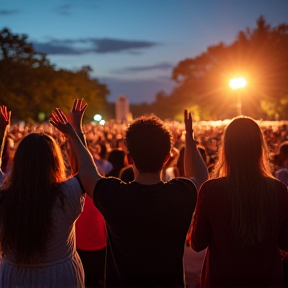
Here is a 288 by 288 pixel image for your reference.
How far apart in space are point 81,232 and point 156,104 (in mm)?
81686

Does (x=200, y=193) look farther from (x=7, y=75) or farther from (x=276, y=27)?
(x=276, y=27)

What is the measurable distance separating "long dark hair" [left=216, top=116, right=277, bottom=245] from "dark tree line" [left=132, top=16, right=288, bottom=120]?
30.7 m

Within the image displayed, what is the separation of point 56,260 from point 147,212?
1.98 feet

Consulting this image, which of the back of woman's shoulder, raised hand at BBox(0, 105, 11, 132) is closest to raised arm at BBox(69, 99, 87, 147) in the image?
raised hand at BBox(0, 105, 11, 132)

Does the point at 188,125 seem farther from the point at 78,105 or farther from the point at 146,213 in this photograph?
the point at 146,213

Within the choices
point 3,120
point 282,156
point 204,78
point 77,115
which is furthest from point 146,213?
point 204,78

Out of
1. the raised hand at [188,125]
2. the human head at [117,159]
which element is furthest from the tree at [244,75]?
the raised hand at [188,125]

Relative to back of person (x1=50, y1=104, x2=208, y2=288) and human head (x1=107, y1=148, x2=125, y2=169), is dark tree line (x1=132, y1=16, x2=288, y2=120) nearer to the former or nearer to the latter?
human head (x1=107, y1=148, x2=125, y2=169)

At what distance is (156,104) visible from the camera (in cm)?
8525

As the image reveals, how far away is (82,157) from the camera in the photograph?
2.38m

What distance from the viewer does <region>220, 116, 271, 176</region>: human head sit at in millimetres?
2469

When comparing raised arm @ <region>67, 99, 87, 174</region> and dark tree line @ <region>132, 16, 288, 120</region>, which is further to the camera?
dark tree line @ <region>132, 16, 288, 120</region>

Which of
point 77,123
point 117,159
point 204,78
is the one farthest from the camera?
point 204,78

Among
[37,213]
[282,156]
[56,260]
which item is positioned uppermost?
[282,156]
